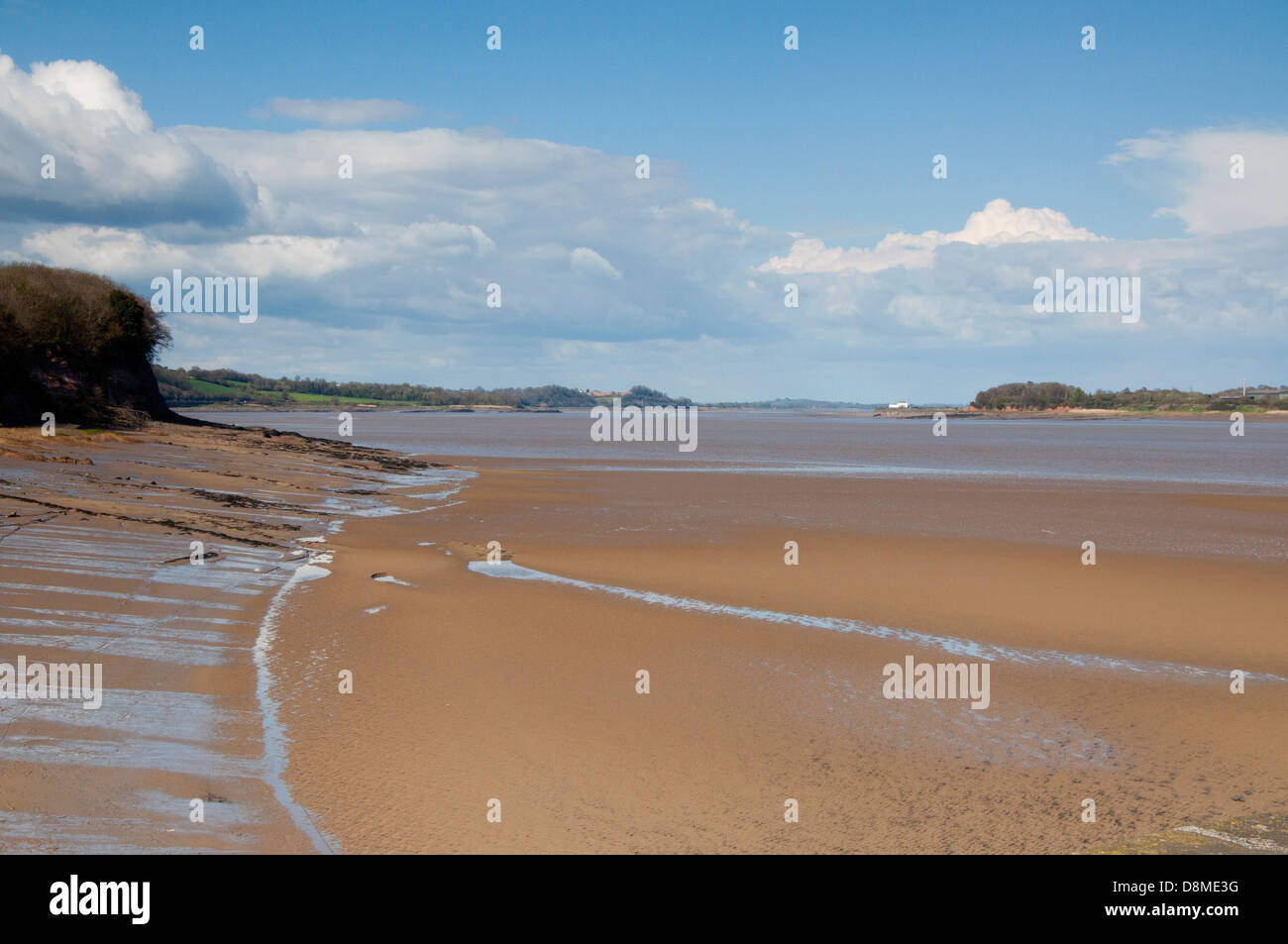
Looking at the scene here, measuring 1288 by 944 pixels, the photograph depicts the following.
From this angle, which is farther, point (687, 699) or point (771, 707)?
point (687, 699)

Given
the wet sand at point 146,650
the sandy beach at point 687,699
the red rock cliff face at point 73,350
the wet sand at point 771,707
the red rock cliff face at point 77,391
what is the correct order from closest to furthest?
1. the wet sand at point 146,650
2. the sandy beach at point 687,699
3. the wet sand at point 771,707
4. the red rock cliff face at point 77,391
5. the red rock cliff face at point 73,350

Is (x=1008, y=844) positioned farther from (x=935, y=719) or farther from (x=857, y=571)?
(x=857, y=571)

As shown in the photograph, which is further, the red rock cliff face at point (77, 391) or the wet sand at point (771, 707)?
the red rock cliff face at point (77, 391)

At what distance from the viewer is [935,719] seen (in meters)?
8.05

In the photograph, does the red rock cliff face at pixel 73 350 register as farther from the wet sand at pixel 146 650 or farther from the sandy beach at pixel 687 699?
the sandy beach at pixel 687 699

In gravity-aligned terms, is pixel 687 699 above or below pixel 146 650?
below

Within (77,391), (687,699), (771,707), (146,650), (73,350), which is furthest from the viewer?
(73,350)

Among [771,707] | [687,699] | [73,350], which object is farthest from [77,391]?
[771,707]

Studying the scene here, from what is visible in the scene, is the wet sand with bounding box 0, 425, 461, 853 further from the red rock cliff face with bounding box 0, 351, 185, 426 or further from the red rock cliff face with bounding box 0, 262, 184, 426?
the red rock cliff face with bounding box 0, 262, 184, 426

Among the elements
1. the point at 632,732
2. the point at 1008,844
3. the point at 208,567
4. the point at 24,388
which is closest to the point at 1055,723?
the point at 1008,844

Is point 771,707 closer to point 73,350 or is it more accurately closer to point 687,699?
point 687,699

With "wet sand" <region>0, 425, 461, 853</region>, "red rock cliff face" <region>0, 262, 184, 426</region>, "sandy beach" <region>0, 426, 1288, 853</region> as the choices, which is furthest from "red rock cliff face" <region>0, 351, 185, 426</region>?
"sandy beach" <region>0, 426, 1288, 853</region>

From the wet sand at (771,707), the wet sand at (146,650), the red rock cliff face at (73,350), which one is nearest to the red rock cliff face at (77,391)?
the red rock cliff face at (73,350)
